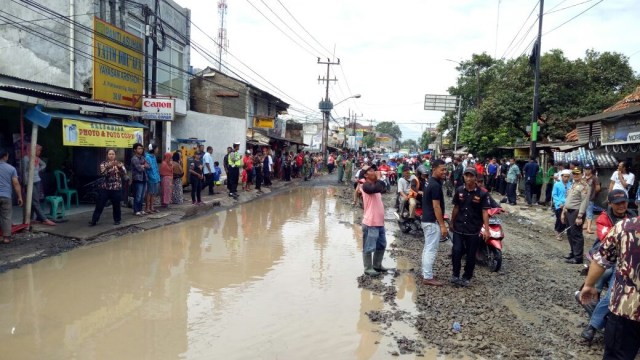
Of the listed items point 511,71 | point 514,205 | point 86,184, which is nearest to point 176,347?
point 86,184

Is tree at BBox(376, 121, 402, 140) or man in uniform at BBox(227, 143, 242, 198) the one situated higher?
tree at BBox(376, 121, 402, 140)

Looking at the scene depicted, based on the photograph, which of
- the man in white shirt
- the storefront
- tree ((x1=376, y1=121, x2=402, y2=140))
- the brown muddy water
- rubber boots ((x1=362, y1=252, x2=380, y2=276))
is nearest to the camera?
the brown muddy water

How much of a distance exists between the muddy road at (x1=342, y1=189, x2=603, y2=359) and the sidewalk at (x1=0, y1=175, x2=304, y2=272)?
541 cm

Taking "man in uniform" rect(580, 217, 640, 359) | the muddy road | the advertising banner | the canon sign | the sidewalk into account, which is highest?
the canon sign

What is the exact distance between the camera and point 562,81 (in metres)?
24.0

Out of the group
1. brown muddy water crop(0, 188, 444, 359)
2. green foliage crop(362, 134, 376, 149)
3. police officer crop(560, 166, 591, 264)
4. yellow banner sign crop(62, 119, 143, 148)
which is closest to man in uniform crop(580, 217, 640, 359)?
brown muddy water crop(0, 188, 444, 359)

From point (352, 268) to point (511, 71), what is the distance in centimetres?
2312

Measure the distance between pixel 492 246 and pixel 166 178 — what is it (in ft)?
28.5

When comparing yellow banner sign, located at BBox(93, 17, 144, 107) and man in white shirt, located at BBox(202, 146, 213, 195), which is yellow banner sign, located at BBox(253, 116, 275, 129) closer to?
man in white shirt, located at BBox(202, 146, 213, 195)

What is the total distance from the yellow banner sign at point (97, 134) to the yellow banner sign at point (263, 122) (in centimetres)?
1832

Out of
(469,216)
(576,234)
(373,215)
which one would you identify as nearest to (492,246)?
(469,216)

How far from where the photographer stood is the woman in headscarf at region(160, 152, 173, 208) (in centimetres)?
1246

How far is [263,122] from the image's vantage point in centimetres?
3062

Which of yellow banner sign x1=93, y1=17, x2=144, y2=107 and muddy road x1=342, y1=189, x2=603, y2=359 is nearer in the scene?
muddy road x1=342, y1=189, x2=603, y2=359
